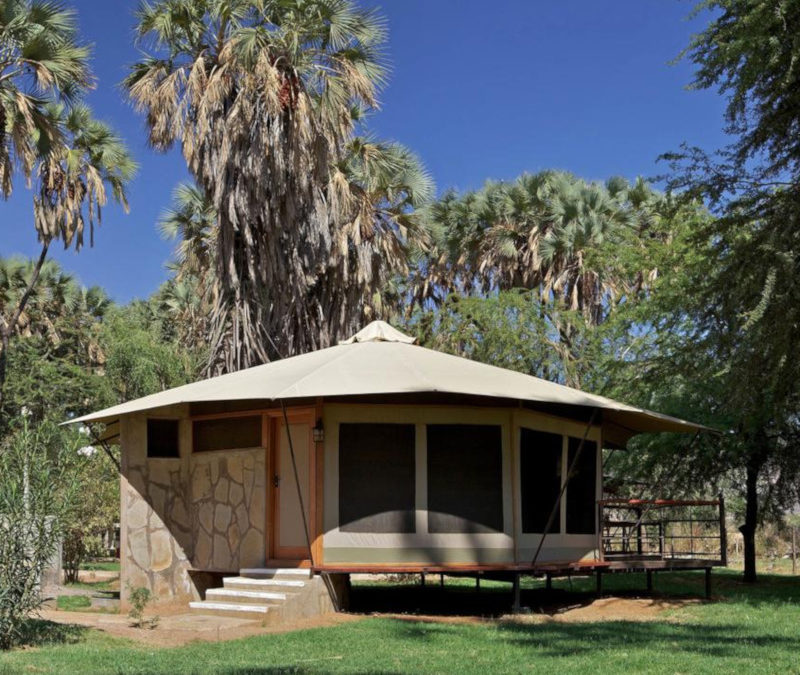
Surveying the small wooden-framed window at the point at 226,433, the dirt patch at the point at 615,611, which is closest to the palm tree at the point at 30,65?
the small wooden-framed window at the point at 226,433

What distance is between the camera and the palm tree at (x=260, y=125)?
17.4 metres

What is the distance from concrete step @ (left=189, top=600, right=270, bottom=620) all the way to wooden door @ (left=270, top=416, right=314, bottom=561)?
1144mm

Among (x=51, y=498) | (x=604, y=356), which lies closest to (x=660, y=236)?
(x=604, y=356)

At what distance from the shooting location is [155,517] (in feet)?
43.2

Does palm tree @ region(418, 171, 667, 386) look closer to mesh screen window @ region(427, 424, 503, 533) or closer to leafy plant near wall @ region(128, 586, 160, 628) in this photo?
mesh screen window @ region(427, 424, 503, 533)

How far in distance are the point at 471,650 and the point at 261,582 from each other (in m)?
4.03

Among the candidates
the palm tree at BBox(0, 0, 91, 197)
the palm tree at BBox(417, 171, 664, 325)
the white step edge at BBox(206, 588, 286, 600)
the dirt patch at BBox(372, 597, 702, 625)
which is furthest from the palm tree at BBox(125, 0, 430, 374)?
the palm tree at BBox(417, 171, 664, 325)

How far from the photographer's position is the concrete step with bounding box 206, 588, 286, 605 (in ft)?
37.2

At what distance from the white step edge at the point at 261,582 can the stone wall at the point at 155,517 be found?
39.3 inches

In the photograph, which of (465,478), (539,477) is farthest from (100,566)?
(539,477)

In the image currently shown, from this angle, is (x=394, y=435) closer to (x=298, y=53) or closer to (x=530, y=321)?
(x=298, y=53)

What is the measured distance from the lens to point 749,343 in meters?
11.7

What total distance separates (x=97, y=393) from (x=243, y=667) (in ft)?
58.0

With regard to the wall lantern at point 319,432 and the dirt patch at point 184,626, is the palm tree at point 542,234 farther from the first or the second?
the dirt patch at point 184,626
